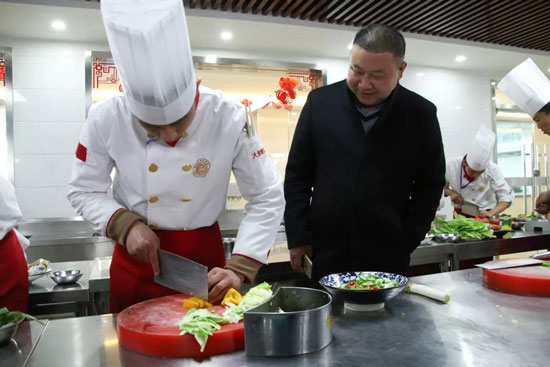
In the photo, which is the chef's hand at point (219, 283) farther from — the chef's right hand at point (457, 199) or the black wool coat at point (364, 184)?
the chef's right hand at point (457, 199)

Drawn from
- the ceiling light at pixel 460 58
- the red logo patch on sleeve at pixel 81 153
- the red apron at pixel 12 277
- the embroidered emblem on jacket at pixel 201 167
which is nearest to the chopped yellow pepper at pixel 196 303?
the embroidered emblem on jacket at pixel 201 167

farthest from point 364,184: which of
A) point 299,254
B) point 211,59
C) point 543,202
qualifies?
point 211,59

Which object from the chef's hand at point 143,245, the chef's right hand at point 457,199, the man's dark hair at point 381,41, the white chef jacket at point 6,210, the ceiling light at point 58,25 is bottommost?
the chef's right hand at point 457,199

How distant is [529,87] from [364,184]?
2138 mm

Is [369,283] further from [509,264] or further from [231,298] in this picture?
[509,264]

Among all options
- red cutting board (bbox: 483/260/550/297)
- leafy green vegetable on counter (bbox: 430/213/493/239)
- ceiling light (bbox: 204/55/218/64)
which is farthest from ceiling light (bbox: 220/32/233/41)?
red cutting board (bbox: 483/260/550/297)

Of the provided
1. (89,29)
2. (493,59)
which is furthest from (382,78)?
(493,59)

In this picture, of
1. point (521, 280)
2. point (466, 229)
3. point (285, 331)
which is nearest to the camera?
point (285, 331)

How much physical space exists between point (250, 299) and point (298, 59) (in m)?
4.98

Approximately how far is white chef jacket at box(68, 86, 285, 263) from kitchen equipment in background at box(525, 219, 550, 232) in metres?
3.44

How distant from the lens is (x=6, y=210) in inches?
74.7

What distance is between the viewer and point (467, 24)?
4676mm

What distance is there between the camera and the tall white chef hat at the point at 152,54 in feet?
3.95

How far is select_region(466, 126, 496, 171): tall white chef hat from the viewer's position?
15.3ft
